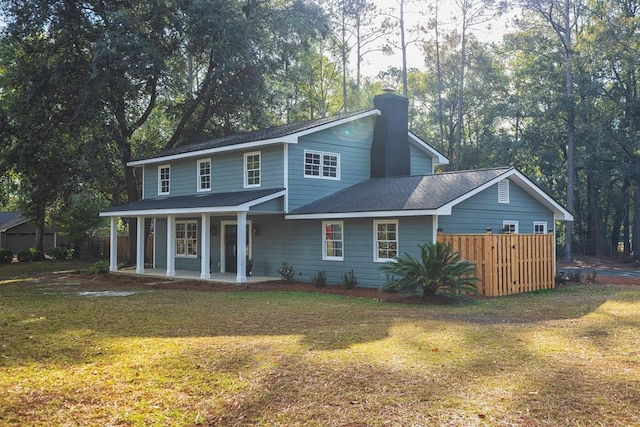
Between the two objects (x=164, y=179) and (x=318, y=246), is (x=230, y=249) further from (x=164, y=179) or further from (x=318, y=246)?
(x=164, y=179)

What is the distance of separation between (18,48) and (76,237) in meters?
11.8

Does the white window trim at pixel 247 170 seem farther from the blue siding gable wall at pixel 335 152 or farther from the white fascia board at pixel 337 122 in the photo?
the white fascia board at pixel 337 122

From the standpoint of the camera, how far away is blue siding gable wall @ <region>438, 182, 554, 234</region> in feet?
55.8

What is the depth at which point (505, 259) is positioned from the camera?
15.6 meters

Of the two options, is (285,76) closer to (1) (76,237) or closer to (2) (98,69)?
(2) (98,69)

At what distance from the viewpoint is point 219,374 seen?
6.28 metres

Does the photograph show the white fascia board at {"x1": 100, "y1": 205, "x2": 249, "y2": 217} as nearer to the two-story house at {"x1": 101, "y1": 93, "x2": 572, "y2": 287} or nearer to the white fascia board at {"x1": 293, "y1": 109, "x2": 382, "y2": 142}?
the two-story house at {"x1": 101, "y1": 93, "x2": 572, "y2": 287}

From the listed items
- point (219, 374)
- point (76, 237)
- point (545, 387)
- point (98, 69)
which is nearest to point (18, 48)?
point (98, 69)

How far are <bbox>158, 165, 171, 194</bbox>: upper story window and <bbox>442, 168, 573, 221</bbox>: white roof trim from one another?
13566mm

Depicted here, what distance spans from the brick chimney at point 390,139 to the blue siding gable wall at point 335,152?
30 cm

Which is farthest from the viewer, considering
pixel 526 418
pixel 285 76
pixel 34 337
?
pixel 285 76

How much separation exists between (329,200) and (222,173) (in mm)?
4820

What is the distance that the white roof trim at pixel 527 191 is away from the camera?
53.0 feet

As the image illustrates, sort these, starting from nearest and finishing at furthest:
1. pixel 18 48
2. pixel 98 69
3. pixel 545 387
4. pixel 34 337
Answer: pixel 545 387, pixel 34 337, pixel 98 69, pixel 18 48
